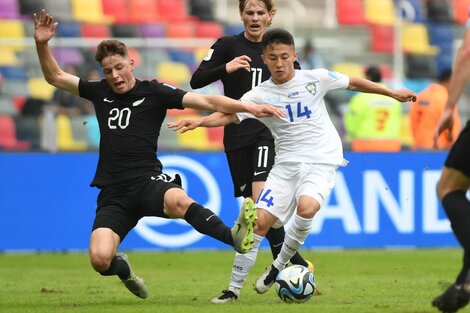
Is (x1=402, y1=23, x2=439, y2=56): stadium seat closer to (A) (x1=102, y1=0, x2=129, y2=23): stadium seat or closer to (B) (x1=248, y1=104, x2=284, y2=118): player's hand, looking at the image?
(A) (x1=102, y1=0, x2=129, y2=23): stadium seat

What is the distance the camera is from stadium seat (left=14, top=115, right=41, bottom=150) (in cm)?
1708

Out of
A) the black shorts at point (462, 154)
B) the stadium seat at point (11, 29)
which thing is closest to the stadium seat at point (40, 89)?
the stadium seat at point (11, 29)

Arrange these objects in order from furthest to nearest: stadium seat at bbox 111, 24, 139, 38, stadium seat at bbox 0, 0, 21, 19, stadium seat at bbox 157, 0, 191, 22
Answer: stadium seat at bbox 157, 0, 191, 22, stadium seat at bbox 0, 0, 21, 19, stadium seat at bbox 111, 24, 139, 38

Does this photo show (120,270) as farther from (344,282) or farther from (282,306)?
(344,282)

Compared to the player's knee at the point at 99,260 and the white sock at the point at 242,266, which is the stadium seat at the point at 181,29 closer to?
the white sock at the point at 242,266

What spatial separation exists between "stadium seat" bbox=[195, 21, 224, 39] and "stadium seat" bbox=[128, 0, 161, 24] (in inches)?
30.8

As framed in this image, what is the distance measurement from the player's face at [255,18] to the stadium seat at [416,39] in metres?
11.6

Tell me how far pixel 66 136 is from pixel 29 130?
57cm

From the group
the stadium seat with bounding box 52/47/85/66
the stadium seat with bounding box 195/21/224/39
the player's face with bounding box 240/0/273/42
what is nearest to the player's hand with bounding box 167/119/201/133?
the player's face with bounding box 240/0/273/42

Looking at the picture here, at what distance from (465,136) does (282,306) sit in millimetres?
2383

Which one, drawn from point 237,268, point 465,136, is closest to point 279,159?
point 237,268

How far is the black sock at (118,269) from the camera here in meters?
8.98

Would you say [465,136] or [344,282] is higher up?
[465,136]

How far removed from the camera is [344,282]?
36.7 feet
